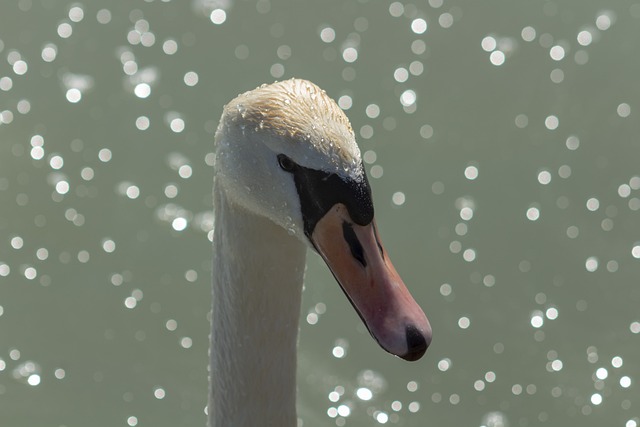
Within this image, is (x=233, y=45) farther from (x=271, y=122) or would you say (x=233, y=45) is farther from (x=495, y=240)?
(x=271, y=122)

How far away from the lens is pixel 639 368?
208 inches

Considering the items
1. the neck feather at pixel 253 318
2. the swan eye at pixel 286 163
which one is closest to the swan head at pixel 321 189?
the swan eye at pixel 286 163

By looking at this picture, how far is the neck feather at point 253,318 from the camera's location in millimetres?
3010

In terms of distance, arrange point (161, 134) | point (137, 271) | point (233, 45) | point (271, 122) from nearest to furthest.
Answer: point (271, 122)
point (137, 271)
point (161, 134)
point (233, 45)

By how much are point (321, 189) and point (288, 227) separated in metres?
0.18

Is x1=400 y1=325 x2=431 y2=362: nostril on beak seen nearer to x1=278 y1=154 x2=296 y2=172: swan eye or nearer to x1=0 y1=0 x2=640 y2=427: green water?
x1=278 y1=154 x2=296 y2=172: swan eye

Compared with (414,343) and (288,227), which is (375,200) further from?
(414,343)

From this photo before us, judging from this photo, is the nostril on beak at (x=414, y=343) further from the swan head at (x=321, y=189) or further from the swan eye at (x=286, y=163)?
the swan eye at (x=286, y=163)

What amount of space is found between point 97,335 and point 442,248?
1778mm

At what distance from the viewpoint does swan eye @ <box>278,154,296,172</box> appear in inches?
109

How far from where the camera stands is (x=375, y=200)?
5824mm

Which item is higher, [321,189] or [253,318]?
[321,189]

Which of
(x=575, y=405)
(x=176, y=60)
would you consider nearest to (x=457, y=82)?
(x=176, y=60)

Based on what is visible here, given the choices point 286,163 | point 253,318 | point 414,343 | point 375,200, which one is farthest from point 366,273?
point 375,200
